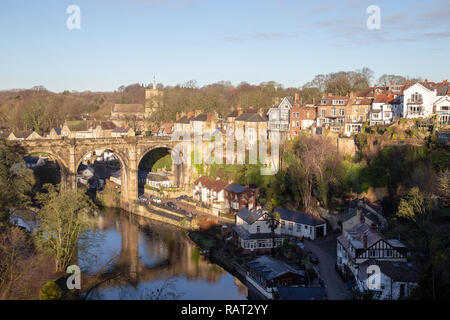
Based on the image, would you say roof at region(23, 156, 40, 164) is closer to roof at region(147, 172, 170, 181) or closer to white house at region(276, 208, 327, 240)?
roof at region(147, 172, 170, 181)

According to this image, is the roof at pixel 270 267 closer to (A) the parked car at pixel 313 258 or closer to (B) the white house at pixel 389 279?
(A) the parked car at pixel 313 258

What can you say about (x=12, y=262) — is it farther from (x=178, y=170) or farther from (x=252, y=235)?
(x=178, y=170)

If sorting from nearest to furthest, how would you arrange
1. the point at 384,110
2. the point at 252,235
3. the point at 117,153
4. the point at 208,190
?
the point at 252,235 → the point at 384,110 → the point at 208,190 → the point at 117,153

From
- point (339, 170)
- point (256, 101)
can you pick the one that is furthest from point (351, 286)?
point (256, 101)

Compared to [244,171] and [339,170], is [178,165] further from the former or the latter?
[339,170]

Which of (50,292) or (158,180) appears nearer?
(50,292)

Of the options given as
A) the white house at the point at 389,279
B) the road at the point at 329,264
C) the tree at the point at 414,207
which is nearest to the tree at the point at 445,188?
the tree at the point at 414,207

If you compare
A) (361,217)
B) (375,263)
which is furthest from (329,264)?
(375,263)
